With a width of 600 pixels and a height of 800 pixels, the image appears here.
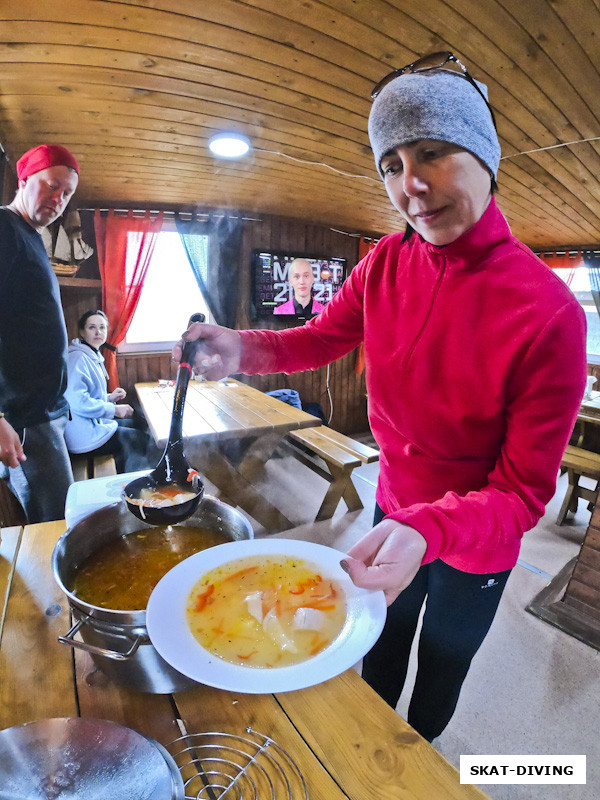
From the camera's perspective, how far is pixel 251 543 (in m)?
0.85

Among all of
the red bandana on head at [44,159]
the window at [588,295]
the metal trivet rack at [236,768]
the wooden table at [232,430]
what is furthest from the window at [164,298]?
the window at [588,295]

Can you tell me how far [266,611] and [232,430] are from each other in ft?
6.85

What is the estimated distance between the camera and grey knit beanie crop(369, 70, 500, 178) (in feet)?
2.65

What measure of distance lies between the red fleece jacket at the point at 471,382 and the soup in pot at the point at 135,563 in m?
0.51

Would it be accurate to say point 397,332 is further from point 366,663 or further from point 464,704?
point 464,704

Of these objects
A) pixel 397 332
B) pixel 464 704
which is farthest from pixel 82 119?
pixel 464 704

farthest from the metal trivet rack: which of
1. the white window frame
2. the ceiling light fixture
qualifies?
the white window frame

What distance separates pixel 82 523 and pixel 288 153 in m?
2.77

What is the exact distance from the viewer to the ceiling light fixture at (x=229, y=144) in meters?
2.54

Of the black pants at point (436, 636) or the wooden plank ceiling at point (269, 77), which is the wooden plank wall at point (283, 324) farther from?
the black pants at point (436, 636)

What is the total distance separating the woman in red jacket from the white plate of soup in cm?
9

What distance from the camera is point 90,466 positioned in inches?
116

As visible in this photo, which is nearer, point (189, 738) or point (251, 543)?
point (189, 738)

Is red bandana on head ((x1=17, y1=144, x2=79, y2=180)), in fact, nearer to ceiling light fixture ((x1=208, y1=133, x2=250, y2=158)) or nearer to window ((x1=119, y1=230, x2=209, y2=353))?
ceiling light fixture ((x1=208, y1=133, x2=250, y2=158))
